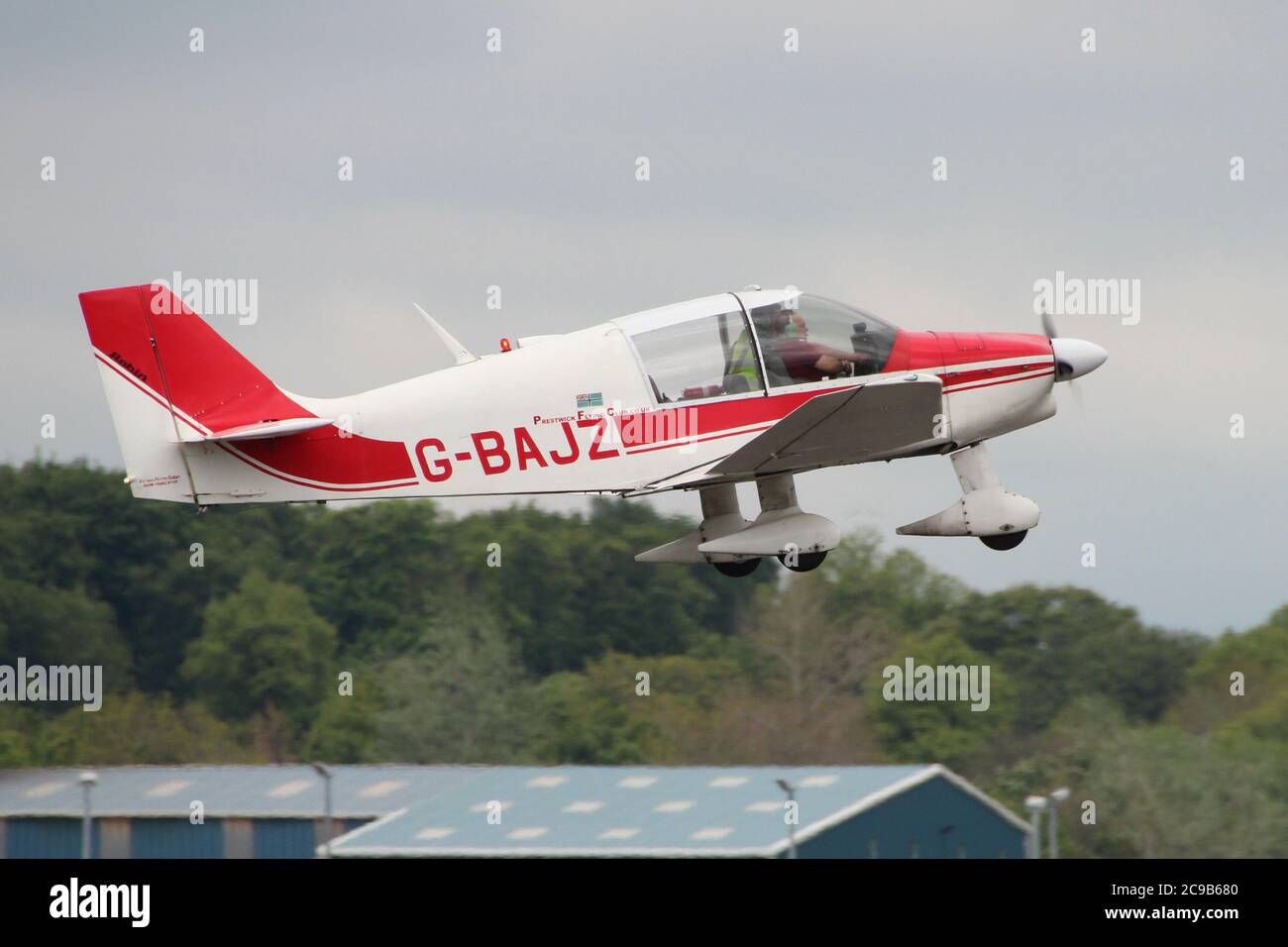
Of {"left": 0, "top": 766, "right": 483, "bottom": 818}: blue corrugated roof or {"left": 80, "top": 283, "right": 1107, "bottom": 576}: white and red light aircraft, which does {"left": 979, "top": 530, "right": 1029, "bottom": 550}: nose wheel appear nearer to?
{"left": 80, "top": 283, "right": 1107, "bottom": 576}: white and red light aircraft

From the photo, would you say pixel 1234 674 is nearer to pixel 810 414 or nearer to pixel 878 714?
pixel 878 714

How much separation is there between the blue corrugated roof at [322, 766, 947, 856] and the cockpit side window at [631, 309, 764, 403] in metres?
10.9

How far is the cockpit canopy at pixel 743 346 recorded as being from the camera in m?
15.6

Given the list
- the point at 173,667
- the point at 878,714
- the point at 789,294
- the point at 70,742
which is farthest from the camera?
the point at 173,667

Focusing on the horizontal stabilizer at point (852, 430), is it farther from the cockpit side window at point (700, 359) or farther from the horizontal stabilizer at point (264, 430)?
the horizontal stabilizer at point (264, 430)

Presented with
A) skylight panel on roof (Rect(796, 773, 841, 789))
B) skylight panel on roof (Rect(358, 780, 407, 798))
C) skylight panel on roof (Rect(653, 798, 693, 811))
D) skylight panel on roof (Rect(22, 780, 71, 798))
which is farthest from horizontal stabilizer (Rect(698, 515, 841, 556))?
skylight panel on roof (Rect(22, 780, 71, 798))

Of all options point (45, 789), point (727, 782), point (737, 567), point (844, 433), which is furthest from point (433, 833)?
point (844, 433)

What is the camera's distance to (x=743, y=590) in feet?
172

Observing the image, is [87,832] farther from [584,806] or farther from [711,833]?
[711,833]

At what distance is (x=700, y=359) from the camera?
15.6m

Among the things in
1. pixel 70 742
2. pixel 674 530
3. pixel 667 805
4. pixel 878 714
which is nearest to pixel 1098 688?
pixel 878 714

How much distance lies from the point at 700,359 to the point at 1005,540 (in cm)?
361

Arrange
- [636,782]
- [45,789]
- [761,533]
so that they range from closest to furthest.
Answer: [761,533] < [636,782] < [45,789]
